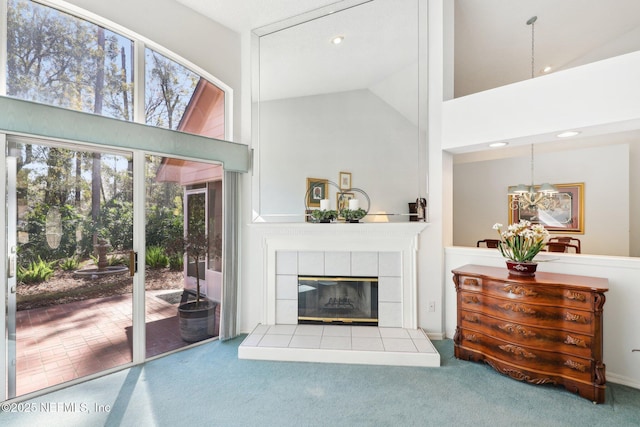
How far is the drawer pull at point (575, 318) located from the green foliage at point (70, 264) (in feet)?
13.4

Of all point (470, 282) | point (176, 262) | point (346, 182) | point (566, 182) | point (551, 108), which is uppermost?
point (551, 108)

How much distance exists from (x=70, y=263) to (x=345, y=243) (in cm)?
266

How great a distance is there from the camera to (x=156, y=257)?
303 cm

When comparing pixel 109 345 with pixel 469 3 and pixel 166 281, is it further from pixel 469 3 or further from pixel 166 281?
pixel 469 3

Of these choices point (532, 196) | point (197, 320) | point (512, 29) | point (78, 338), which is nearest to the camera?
point (78, 338)

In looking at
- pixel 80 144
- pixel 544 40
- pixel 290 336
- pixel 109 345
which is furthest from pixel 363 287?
pixel 544 40

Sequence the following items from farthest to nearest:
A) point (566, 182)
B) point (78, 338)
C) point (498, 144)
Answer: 1. point (566, 182)
2. point (498, 144)
3. point (78, 338)

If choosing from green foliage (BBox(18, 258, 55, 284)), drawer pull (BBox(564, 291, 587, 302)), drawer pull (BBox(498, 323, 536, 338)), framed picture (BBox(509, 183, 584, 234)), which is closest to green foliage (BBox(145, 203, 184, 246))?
green foliage (BBox(18, 258, 55, 284))

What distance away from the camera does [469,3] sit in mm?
3580

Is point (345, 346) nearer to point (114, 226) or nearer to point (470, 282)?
point (470, 282)

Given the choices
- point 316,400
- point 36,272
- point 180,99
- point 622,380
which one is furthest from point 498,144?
point 36,272

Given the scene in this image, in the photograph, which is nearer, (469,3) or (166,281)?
(166,281)

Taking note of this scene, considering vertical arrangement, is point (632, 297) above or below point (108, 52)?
below

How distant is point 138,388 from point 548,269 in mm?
3895
